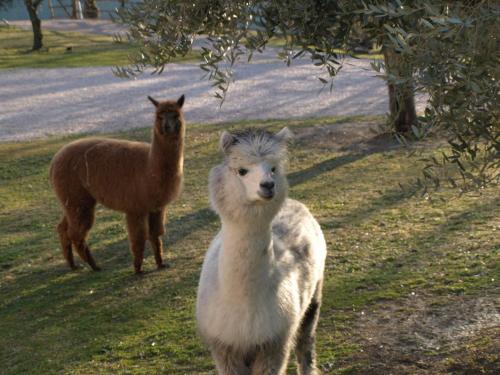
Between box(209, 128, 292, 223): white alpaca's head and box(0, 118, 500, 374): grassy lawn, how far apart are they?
4.45ft

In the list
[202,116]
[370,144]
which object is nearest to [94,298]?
[370,144]

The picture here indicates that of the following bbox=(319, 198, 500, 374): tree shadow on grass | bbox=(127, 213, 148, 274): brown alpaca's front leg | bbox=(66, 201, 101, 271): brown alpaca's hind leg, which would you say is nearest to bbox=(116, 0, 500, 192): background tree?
bbox=(319, 198, 500, 374): tree shadow on grass

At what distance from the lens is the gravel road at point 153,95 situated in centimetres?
1473

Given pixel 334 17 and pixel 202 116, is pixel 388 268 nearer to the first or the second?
pixel 334 17

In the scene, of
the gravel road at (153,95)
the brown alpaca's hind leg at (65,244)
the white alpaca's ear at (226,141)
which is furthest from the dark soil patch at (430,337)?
the gravel road at (153,95)

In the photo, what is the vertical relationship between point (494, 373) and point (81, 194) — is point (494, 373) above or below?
below

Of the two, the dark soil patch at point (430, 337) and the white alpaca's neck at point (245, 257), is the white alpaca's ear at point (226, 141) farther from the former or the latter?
the dark soil patch at point (430, 337)

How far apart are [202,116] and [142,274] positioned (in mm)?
8141

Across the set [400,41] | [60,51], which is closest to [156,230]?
[400,41]

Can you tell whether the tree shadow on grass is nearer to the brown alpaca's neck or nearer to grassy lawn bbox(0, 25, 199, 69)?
the brown alpaca's neck

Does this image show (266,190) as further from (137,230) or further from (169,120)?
(137,230)

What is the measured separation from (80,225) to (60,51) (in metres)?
20.2

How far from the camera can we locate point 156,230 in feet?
23.5

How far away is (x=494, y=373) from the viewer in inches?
185
